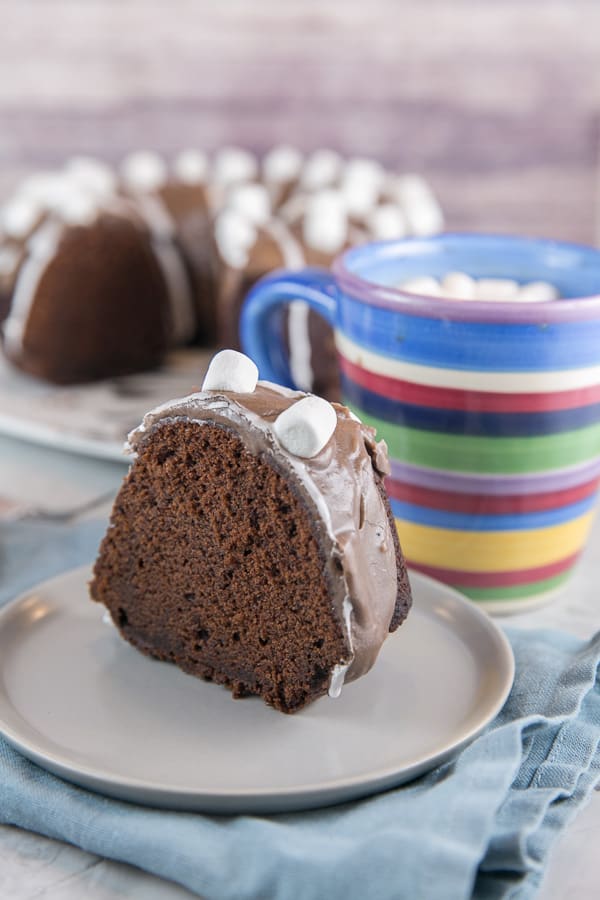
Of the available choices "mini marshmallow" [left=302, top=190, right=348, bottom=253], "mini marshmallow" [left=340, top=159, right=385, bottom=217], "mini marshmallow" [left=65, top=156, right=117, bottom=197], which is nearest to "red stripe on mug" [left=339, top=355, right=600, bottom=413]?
"mini marshmallow" [left=302, top=190, right=348, bottom=253]

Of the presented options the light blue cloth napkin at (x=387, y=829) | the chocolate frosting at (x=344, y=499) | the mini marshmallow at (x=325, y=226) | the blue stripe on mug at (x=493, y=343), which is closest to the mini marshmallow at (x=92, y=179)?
the mini marshmallow at (x=325, y=226)

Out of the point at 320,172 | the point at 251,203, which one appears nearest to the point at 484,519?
the point at 251,203

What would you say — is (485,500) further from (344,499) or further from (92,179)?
(92,179)

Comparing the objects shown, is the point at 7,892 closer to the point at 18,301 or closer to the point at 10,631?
the point at 10,631

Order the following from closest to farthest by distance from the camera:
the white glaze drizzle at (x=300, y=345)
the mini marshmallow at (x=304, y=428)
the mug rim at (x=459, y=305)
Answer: the mini marshmallow at (x=304, y=428) < the mug rim at (x=459, y=305) < the white glaze drizzle at (x=300, y=345)

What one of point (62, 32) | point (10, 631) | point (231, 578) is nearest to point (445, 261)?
point (231, 578)

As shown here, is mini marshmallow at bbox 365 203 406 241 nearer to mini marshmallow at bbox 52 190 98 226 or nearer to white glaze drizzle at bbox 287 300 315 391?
A: white glaze drizzle at bbox 287 300 315 391

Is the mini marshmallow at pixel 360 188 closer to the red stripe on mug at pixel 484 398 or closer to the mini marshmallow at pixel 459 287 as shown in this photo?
the mini marshmallow at pixel 459 287
